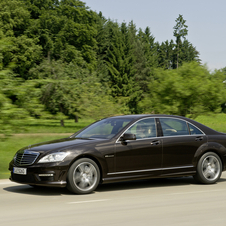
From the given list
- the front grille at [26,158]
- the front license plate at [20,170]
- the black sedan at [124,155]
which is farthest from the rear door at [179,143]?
the front license plate at [20,170]

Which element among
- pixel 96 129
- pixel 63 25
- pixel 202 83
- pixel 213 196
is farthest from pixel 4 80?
pixel 63 25

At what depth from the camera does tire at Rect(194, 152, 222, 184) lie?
8.96 meters

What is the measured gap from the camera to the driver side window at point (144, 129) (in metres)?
8.40

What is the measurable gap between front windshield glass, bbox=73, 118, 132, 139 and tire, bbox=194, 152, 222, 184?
187 centimetres

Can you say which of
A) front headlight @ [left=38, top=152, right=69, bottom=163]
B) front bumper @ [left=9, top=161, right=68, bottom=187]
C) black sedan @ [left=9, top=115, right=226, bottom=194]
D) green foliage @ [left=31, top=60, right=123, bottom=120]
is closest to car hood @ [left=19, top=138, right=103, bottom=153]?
black sedan @ [left=9, top=115, right=226, bottom=194]

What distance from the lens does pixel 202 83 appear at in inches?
829

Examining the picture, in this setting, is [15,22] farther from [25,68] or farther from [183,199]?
[183,199]

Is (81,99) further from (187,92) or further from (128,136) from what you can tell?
(128,136)

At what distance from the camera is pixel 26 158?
770 centimetres

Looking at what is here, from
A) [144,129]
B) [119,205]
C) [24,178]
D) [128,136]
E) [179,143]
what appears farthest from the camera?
[179,143]

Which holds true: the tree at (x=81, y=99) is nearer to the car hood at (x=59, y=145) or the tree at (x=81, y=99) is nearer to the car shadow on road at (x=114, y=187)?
the car shadow on road at (x=114, y=187)

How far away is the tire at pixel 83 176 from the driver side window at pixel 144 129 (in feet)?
Answer: 3.67

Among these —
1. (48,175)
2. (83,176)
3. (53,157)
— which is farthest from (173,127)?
(48,175)

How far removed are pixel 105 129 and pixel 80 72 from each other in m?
30.4
